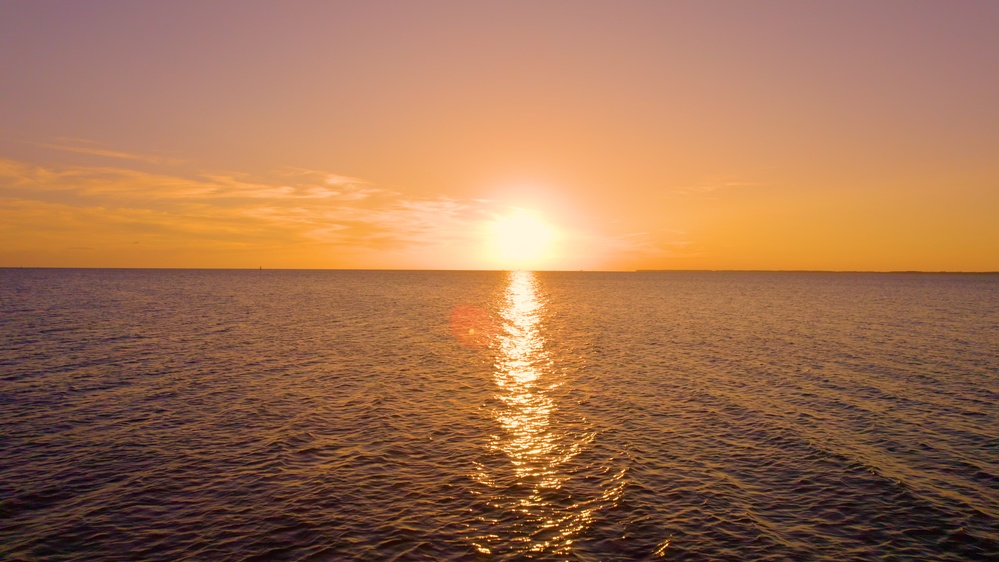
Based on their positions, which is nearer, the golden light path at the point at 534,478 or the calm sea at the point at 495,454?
the calm sea at the point at 495,454

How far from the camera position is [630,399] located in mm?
38031

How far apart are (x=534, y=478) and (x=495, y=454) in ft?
11.6

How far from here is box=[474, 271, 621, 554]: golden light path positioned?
1845 cm

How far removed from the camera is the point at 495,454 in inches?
1053

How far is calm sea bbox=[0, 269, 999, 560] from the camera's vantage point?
18203mm

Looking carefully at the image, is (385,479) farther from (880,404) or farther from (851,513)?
(880,404)

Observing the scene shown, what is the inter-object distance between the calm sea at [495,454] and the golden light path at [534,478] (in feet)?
0.44

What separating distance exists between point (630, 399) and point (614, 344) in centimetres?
2919

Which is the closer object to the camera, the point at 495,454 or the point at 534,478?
the point at 534,478

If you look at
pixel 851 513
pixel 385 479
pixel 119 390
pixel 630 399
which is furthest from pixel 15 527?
pixel 630 399

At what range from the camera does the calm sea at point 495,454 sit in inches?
717

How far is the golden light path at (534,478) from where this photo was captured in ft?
60.5

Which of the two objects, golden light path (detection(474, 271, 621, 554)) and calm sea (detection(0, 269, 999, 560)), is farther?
golden light path (detection(474, 271, 621, 554))

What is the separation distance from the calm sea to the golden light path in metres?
0.14
